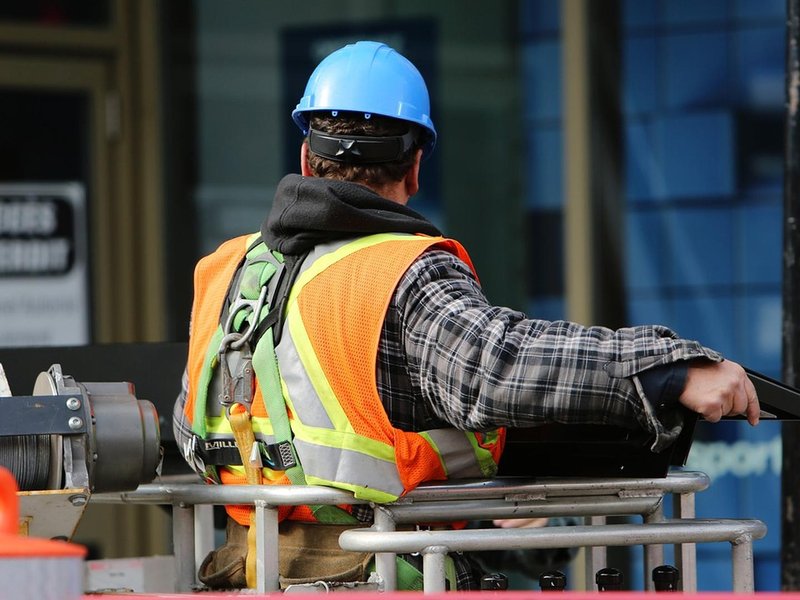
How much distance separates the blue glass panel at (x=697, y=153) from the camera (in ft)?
22.0

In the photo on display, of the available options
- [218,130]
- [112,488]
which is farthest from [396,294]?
[218,130]

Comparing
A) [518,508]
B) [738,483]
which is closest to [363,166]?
[518,508]

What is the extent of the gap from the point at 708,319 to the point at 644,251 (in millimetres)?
444

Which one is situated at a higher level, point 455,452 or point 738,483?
point 455,452

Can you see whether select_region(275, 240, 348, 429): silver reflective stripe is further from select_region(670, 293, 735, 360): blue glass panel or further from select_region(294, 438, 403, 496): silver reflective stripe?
select_region(670, 293, 735, 360): blue glass panel

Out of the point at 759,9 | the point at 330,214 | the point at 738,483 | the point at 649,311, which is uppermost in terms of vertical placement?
the point at 759,9

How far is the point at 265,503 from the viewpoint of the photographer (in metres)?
2.84

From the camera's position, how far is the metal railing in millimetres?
2717

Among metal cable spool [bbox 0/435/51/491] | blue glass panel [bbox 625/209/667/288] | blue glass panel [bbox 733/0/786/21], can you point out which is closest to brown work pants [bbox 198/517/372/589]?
metal cable spool [bbox 0/435/51/491]

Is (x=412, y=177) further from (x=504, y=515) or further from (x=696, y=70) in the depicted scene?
(x=696, y=70)

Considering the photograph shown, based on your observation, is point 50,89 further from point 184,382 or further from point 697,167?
point 184,382

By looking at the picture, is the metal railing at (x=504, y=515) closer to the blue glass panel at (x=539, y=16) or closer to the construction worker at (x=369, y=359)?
the construction worker at (x=369, y=359)

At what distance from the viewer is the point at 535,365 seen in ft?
8.89

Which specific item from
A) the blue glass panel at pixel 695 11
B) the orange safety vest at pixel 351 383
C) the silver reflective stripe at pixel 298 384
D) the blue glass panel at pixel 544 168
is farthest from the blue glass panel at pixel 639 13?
the silver reflective stripe at pixel 298 384
